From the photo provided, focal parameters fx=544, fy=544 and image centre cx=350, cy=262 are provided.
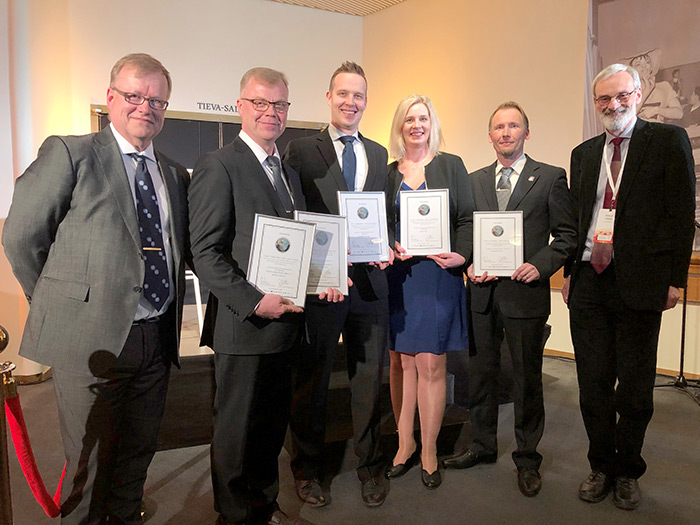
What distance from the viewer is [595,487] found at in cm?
244

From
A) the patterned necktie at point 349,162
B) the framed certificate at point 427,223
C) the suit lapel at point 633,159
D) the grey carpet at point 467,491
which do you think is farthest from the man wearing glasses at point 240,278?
the suit lapel at point 633,159

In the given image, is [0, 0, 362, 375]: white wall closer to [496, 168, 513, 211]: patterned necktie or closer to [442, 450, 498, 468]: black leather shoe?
[442, 450, 498, 468]: black leather shoe

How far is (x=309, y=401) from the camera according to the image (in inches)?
89.7

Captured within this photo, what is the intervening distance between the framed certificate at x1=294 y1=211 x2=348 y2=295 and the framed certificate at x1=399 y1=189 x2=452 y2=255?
18.8 inches

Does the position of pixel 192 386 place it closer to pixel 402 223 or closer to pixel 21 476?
pixel 21 476

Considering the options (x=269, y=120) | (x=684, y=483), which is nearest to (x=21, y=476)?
(x=269, y=120)

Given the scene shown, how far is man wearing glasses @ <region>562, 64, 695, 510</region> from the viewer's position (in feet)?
7.39

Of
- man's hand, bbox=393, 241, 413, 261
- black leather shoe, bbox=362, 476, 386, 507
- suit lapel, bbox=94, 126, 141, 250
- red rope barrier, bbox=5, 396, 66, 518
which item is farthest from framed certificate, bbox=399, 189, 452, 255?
red rope barrier, bbox=5, 396, 66, 518

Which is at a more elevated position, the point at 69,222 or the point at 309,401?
the point at 69,222

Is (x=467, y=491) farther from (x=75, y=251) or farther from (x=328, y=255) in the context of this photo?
(x=75, y=251)

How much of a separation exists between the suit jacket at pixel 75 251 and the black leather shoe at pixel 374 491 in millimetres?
1283

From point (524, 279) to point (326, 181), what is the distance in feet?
3.26

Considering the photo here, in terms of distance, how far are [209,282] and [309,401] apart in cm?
76

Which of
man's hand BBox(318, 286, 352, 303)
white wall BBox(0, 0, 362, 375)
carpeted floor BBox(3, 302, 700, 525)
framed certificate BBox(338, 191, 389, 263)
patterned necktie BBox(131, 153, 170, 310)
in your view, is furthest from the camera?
white wall BBox(0, 0, 362, 375)
